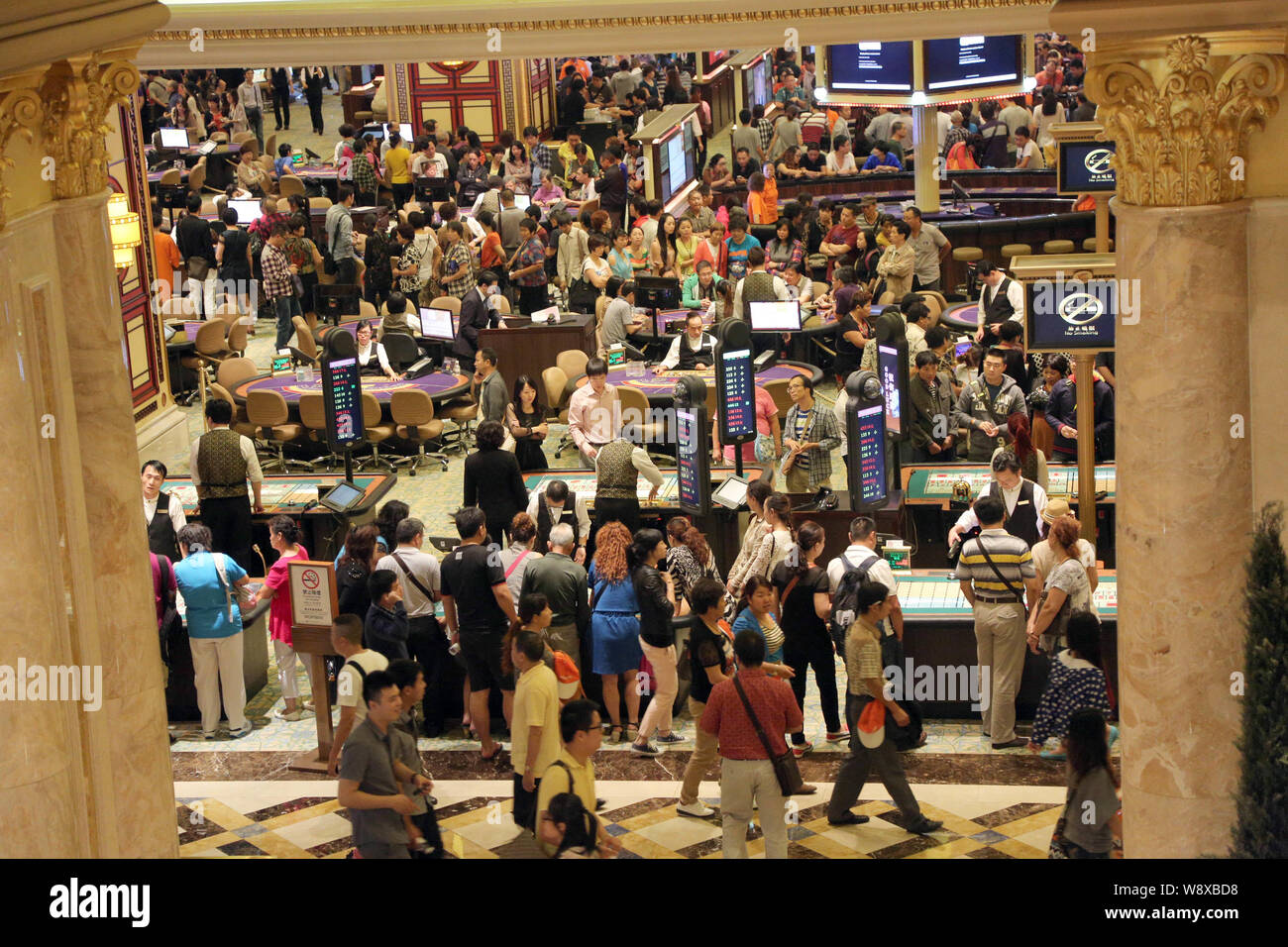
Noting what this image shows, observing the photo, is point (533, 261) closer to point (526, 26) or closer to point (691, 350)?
point (691, 350)

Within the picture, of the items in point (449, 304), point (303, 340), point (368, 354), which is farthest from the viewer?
point (449, 304)

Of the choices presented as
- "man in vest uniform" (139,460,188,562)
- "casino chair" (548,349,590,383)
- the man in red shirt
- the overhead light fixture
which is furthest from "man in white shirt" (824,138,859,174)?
the man in red shirt

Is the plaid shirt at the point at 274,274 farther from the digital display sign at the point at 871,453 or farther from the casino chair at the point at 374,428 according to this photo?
the digital display sign at the point at 871,453

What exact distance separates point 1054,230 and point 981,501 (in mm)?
11319

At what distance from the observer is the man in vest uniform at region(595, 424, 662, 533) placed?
1091cm

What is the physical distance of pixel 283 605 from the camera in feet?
30.8

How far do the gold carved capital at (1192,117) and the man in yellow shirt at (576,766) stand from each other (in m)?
2.80

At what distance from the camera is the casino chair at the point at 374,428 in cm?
1392

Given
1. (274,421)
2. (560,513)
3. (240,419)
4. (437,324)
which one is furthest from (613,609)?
(437,324)

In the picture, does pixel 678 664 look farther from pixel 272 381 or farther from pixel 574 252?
pixel 574 252

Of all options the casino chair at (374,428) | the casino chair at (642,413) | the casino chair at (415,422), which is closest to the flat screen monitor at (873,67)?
the casino chair at (642,413)

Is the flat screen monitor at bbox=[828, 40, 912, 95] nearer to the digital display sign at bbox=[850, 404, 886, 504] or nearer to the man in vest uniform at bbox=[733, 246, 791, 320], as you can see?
the man in vest uniform at bbox=[733, 246, 791, 320]

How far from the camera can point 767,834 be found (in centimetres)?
745

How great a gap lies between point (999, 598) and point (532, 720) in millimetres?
2703
